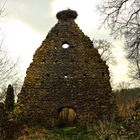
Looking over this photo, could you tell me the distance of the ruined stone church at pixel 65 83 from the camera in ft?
77.7

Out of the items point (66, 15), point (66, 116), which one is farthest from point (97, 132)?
point (66, 15)

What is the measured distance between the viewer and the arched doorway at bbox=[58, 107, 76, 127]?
23.6 metres

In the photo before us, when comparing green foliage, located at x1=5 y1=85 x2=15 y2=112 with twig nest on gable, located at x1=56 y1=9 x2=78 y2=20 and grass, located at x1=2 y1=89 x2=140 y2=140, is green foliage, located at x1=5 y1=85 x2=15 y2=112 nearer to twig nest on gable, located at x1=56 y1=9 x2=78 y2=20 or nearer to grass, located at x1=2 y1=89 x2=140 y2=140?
grass, located at x1=2 y1=89 x2=140 y2=140

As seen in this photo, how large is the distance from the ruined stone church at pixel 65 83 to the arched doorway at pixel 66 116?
0.81 ft

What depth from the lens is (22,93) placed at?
24.1m

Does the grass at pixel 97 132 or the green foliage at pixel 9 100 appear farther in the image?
the green foliage at pixel 9 100

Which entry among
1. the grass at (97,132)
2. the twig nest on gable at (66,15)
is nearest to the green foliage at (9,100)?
the grass at (97,132)

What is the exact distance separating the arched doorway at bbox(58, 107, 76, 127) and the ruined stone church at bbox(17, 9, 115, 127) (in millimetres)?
248

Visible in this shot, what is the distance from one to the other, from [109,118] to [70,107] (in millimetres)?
2320

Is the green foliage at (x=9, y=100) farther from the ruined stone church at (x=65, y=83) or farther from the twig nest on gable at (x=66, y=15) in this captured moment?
the twig nest on gable at (x=66, y=15)

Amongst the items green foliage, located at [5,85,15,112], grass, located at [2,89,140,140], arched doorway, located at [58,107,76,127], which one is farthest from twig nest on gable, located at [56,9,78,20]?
grass, located at [2,89,140,140]

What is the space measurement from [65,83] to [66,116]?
86.3 inches

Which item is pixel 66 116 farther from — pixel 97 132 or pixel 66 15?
pixel 97 132

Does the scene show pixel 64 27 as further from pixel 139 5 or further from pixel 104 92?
pixel 139 5
